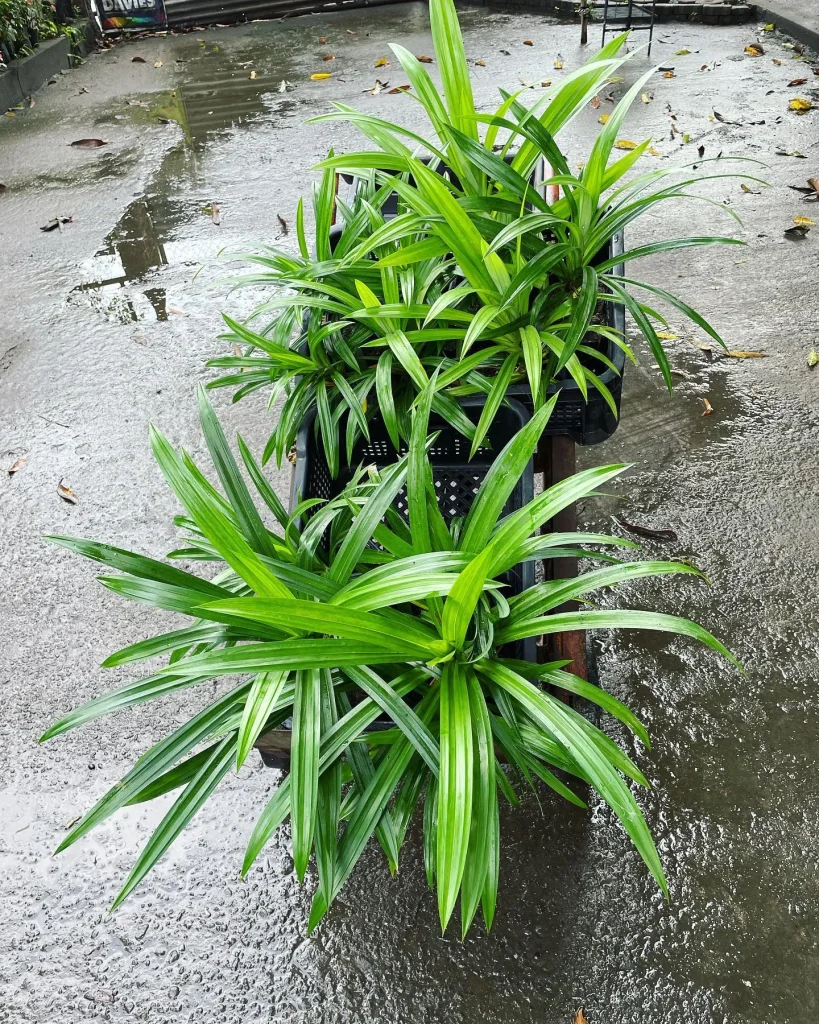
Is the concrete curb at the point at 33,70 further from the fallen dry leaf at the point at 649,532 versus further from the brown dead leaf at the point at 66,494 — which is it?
the fallen dry leaf at the point at 649,532

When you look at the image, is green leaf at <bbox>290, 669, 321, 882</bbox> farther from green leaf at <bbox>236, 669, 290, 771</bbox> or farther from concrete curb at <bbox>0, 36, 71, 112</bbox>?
concrete curb at <bbox>0, 36, 71, 112</bbox>

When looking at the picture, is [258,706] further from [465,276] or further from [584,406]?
[465,276]

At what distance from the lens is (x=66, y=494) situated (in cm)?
256

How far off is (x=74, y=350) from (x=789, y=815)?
117 inches

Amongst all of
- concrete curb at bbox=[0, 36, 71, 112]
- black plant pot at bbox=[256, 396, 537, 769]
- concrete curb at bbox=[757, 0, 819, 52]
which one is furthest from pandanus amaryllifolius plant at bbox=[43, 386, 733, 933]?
concrete curb at bbox=[0, 36, 71, 112]

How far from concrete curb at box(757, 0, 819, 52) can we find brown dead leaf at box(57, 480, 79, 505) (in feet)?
18.8

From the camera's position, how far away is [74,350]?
3.30 m

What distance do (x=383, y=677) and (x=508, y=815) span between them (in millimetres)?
526

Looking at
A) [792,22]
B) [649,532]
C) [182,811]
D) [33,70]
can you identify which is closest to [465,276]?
[649,532]

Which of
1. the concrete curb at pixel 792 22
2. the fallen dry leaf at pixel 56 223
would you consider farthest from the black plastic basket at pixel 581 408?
the concrete curb at pixel 792 22

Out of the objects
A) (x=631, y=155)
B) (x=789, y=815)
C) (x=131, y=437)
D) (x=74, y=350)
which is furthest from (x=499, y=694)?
(x=74, y=350)

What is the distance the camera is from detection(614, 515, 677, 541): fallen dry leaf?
2.17 meters

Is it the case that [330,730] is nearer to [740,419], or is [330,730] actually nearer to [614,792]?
[614,792]

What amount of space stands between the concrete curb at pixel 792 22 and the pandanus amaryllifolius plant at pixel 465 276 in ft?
16.5
